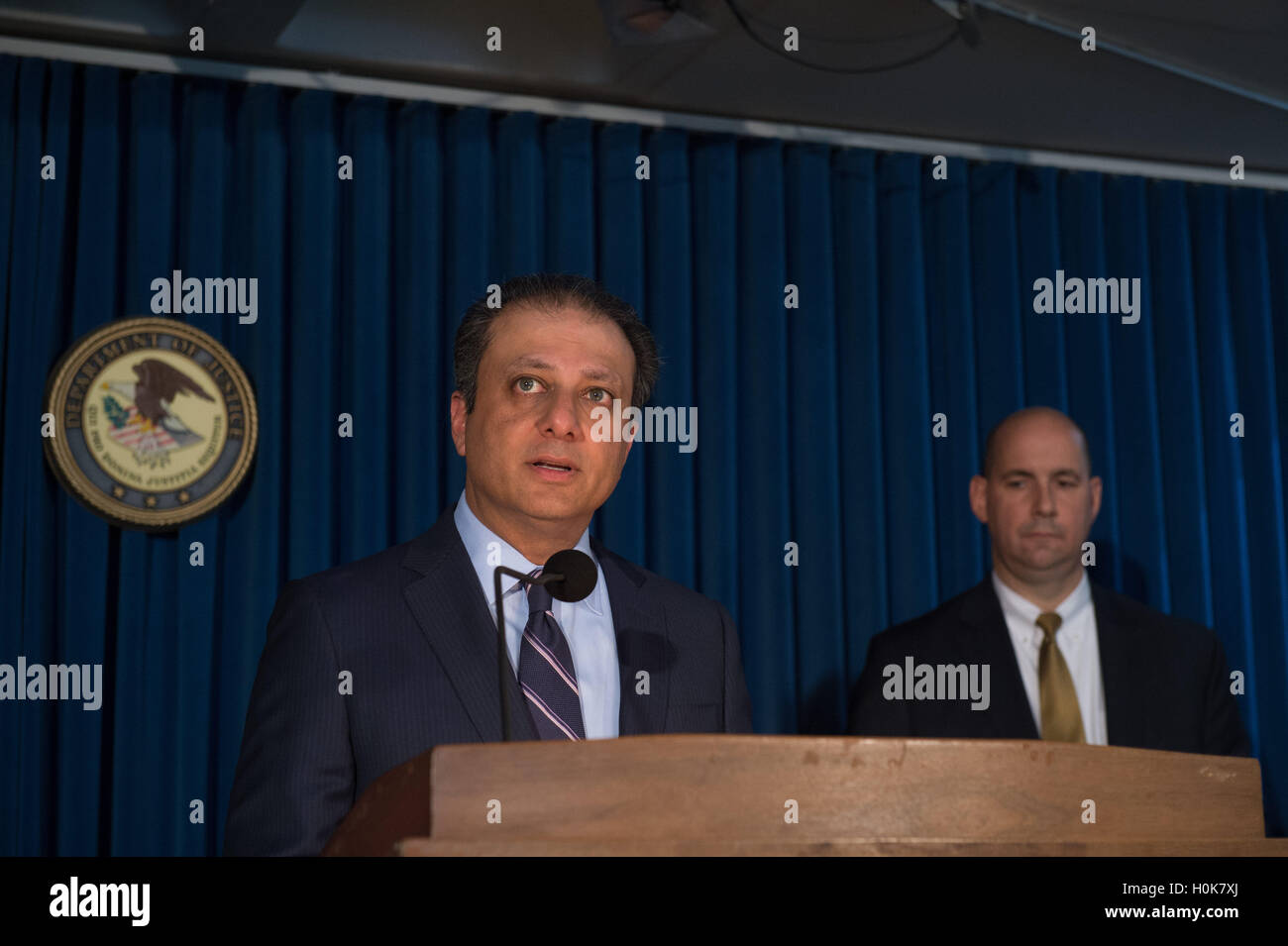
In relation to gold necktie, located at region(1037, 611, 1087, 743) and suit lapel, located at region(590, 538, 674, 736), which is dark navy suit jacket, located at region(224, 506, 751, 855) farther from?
gold necktie, located at region(1037, 611, 1087, 743)

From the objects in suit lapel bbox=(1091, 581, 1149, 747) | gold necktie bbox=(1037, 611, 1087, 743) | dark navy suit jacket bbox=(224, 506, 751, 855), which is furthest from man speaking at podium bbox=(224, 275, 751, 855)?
suit lapel bbox=(1091, 581, 1149, 747)

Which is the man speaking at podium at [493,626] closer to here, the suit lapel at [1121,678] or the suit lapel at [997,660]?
the suit lapel at [997,660]

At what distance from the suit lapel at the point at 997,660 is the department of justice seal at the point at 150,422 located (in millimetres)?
1904

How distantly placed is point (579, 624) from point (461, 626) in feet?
0.69

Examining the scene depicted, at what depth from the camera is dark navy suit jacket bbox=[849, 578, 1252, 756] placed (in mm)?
3521

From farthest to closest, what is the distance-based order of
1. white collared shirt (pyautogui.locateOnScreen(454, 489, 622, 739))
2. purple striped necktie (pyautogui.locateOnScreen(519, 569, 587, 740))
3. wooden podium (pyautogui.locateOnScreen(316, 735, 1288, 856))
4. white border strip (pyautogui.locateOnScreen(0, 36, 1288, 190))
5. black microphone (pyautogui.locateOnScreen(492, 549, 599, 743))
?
white border strip (pyautogui.locateOnScreen(0, 36, 1288, 190)) → white collared shirt (pyautogui.locateOnScreen(454, 489, 622, 739)) → purple striped necktie (pyautogui.locateOnScreen(519, 569, 587, 740)) → black microphone (pyautogui.locateOnScreen(492, 549, 599, 743)) → wooden podium (pyautogui.locateOnScreen(316, 735, 1288, 856))

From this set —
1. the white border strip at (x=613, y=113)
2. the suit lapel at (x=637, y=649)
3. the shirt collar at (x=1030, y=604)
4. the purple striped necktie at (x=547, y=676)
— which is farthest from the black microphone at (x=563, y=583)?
the white border strip at (x=613, y=113)

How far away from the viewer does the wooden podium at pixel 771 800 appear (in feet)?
3.56

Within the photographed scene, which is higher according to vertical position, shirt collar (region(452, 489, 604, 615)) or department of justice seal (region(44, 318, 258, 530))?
department of justice seal (region(44, 318, 258, 530))

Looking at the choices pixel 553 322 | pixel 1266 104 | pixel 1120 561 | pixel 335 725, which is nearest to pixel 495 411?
Answer: pixel 553 322

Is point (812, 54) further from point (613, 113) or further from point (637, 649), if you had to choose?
point (637, 649)

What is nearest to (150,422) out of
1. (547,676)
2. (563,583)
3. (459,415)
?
(459,415)

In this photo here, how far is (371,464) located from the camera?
3820 mm

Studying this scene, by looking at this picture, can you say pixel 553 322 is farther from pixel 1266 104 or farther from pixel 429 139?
pixel 1266 104
